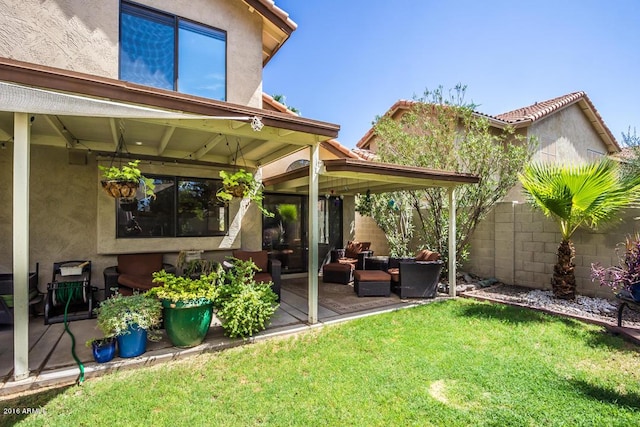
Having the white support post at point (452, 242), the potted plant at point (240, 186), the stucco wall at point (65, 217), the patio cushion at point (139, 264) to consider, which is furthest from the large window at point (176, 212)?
the white support post at point (452, 242)

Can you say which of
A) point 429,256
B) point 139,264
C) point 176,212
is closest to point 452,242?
point 429,256

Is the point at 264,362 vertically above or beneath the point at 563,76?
beneath

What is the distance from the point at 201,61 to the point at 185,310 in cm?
532

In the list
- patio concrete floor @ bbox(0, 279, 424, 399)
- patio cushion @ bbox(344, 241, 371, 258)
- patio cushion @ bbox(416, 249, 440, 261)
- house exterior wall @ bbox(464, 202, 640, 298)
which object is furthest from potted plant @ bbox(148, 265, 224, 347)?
house exterior wall @ bbox(464, 202, 640, 298)

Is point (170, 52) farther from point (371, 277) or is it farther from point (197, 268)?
point (371, 277)

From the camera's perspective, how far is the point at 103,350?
153 inches

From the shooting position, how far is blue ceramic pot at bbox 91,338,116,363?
12.7 feet

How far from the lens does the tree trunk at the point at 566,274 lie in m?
6.71

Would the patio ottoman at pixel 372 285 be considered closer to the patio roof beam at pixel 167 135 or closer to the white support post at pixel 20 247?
the patio roof beam at pixel 167 135

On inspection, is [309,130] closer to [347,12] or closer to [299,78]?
[347,12]

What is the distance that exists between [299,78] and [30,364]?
56.0 ft

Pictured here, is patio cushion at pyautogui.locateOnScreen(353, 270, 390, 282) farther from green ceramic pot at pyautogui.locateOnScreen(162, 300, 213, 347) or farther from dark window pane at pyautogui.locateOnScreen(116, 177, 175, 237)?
dark window pane at pyautogui.locateOnScreen(116, 177, 175, 237)

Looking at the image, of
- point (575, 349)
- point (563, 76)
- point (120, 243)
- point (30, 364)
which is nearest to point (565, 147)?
point (563, 76)

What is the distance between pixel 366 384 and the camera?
3.52 metres
